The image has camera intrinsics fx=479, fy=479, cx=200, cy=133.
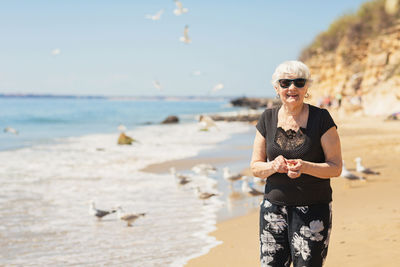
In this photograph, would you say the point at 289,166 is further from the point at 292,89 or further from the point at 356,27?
the point at 356,27

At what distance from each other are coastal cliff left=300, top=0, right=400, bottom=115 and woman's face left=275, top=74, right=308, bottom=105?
93.1ft

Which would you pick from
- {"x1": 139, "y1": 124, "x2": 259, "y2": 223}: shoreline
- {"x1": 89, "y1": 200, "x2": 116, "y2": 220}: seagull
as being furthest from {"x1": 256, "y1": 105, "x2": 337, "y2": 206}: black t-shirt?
{"x1": 89, "y1": 200, "x2": 116, "y2": 220}: seagull

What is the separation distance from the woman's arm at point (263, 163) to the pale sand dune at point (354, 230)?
2335 mm

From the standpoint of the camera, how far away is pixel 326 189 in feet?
10.5

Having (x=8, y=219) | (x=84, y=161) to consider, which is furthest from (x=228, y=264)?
(x=84, y=161)

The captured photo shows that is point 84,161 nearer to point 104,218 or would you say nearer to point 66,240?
point 104,218

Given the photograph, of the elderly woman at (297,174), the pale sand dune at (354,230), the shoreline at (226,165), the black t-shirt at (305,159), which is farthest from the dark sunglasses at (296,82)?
the shoreline at (226,165)

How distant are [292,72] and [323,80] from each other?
43.3m

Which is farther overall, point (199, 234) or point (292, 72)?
point (199, 234)

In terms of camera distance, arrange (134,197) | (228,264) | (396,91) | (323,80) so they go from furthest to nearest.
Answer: (323,80) → (396,91) → (134,197) → (228,264)

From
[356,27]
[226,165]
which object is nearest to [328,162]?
[226,165]

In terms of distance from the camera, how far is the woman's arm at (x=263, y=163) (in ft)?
9.97

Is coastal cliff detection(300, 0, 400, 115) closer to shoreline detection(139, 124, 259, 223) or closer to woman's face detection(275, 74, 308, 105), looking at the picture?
shoreline detection(139, 124, 259, 223)

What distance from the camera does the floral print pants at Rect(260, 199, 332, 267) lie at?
10.2ft
